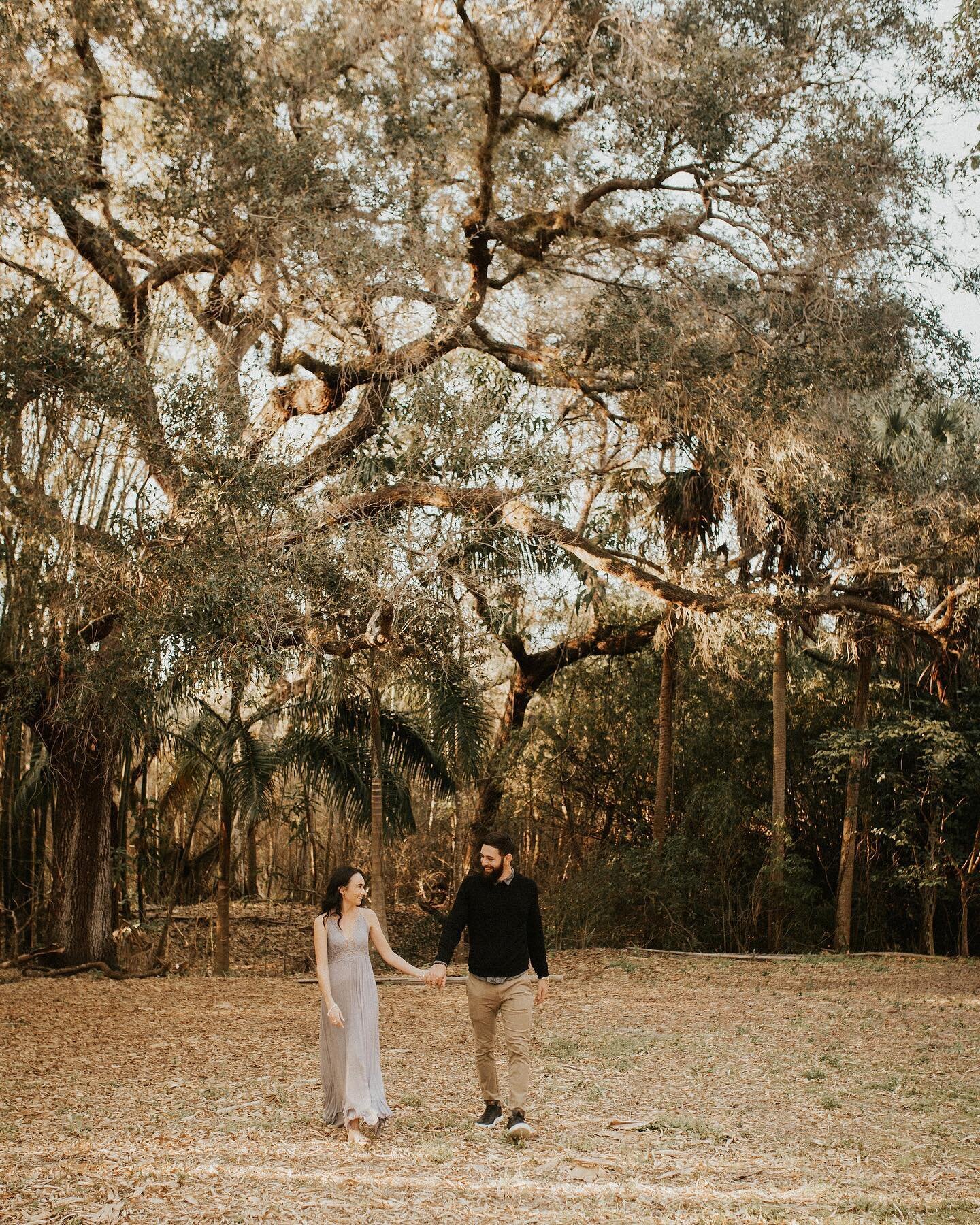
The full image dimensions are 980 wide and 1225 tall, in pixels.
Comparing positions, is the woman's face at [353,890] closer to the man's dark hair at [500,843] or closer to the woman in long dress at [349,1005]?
the woman in long dress at [349,1005]

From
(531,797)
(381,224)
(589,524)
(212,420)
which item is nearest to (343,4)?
(381,224)

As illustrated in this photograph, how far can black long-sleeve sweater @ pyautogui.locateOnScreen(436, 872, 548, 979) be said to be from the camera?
17.9 ft

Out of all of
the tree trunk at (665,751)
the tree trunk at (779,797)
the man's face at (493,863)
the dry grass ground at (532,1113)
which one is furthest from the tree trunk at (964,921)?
the man's face at (493,863)

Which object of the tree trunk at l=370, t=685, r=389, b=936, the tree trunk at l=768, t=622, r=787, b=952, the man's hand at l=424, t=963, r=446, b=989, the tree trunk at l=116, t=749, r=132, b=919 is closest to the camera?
the man's hand at l=424, t=963, r=446, b=989

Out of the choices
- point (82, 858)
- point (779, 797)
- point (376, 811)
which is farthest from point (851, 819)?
point (82, 858)

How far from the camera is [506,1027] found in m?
5.37

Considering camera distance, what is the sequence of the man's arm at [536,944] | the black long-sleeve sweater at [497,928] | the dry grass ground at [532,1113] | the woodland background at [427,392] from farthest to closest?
the woodland background at [427,392] → the man's arm at [536,944] → the black long-sleeve sweater at [497,928] → the dry grass ground at [532,1113]

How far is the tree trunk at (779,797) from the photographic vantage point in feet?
44.8

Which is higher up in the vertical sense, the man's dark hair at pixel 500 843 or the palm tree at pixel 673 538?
the palm tree at pixel 673 538

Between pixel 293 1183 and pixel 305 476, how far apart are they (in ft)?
17.5

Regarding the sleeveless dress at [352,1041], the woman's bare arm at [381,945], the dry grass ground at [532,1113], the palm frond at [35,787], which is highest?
the palm frond at [35,787]

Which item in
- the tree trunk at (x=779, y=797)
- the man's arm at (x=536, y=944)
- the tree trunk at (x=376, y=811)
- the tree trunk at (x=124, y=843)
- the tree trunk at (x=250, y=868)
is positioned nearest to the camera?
the man's arm at (x=536, y=944)

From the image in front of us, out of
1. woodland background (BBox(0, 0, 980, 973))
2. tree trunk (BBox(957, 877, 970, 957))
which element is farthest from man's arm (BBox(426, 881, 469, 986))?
tree trunk (BBox(957, 877, 970, 957))

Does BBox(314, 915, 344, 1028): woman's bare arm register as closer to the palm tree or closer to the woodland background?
the woodland background
